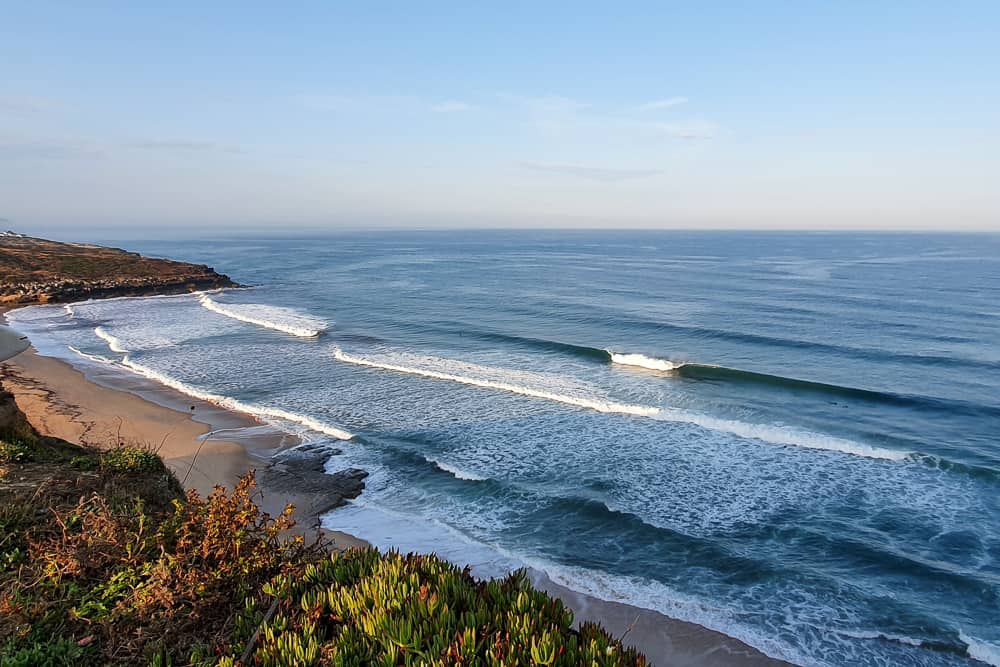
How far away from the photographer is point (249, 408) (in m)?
20.9

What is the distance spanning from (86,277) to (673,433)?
52243mm

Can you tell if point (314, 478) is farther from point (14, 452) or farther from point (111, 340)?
point (111, 340)

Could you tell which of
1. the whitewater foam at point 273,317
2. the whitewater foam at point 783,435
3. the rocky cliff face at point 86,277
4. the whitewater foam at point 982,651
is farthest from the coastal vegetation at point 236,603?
the rocky cliff face at point 86,277

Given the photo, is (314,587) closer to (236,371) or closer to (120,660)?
(120,660)

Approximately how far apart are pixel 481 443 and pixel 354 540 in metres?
6.29

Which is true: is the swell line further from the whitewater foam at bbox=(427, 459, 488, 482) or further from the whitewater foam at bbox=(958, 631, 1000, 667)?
the whitewater foam at bbox=(958, 631, 1000, 667)

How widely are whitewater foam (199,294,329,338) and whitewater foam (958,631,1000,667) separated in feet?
99.5

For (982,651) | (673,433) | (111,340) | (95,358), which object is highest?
(111,340)

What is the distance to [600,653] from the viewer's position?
452 cm

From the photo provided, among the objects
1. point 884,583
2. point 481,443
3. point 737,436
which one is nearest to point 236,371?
point 481,443

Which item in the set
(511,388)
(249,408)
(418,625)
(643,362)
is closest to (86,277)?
(249,408)

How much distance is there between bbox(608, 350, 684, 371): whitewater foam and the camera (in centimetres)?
2627

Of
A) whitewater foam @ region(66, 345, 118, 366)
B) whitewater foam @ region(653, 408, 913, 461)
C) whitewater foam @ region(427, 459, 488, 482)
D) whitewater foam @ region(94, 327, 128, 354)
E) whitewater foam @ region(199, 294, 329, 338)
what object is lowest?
whitewater foam @ region(427, 459, 488, 482)

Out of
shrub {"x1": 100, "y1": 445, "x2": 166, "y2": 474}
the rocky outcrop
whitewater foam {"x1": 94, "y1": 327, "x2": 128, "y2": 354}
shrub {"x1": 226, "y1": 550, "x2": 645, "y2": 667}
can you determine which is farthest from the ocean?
shrub {"x1": 226, "y1": 550, "x2": 645, "y2": 667}
